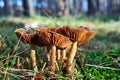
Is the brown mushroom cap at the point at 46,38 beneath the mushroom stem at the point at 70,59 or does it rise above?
above

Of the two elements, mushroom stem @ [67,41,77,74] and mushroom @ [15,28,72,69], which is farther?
mushroom stem @ [67,41,77,74]

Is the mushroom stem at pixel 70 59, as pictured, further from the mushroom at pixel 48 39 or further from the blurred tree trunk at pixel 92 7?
the blurred tree trunk at pixel 92 7

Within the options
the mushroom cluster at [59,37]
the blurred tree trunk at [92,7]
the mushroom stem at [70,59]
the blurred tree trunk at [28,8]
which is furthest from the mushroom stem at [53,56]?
the blurred tree trunk at [92,7]

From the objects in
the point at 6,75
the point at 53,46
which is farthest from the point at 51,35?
the point at 6,75

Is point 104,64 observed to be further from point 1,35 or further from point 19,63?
point 1,35

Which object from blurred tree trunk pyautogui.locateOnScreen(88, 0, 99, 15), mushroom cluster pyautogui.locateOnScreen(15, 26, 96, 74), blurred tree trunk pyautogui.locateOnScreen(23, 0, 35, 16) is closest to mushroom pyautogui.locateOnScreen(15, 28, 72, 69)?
mushroom cluster pyautogui.locateOnScreen(15, 26, 96, 74)

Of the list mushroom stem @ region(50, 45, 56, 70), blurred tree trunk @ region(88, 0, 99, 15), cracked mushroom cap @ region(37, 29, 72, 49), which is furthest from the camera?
blurred tree trunk @ region(88, 0, 99, 15)

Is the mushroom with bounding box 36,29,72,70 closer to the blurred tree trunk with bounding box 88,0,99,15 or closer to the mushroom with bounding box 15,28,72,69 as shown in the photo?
the mushroom with bounding box 15,28,72,69

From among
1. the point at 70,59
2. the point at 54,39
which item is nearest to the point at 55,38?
the point at 54,39

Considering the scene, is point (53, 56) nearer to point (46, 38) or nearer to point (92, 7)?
point (46, 38)

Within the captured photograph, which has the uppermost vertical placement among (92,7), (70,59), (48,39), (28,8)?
(48,39)

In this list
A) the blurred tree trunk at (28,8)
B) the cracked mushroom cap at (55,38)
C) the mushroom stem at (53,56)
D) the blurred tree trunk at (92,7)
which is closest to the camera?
the cracked mushroom cap at (55,38)
